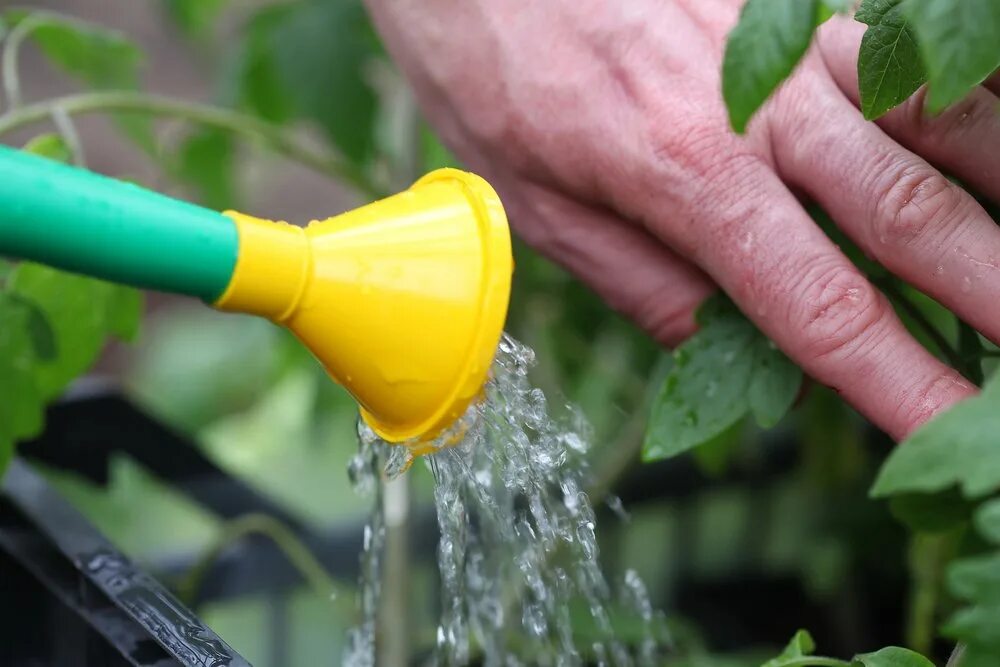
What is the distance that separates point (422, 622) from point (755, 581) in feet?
1.25

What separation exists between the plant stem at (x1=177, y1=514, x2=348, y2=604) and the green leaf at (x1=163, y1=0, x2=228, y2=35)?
501 millimetres

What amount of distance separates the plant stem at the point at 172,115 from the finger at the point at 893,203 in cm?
38

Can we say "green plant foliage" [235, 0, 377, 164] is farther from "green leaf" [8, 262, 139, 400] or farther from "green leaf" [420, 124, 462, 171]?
"green leaf" [8, 262, 139, 400]

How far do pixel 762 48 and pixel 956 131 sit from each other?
7.7 inches

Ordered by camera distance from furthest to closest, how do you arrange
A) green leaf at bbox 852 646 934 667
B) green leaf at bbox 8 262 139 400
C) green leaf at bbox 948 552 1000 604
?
green leaf at bbox 8 262 139 400, green leaf at bbox 852 646 934 667, green leaf at bbox 948 552 1000 604

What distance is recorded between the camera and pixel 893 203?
0.53 meters

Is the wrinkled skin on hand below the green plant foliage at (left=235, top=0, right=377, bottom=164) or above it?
above

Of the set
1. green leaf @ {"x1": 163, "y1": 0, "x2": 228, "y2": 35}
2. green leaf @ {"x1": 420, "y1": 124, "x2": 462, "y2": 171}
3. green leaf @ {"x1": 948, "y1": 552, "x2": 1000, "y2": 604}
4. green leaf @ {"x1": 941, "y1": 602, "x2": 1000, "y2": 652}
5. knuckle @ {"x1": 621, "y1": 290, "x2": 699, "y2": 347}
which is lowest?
green leaf @ {"x1": 420, "y1": 124, "x2": 462, "y2": 171}

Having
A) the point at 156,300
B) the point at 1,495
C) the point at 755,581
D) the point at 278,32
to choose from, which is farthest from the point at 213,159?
the point at 156,300

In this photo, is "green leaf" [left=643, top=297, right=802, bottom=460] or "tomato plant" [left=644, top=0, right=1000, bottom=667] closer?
"tomato plant" [left=644, top=0, right=1000, bottom=667]

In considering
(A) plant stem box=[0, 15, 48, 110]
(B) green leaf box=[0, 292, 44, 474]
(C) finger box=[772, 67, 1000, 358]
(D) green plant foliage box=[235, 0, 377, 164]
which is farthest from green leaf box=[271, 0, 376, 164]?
(C) finger box=[772, 67, 1000, 358]

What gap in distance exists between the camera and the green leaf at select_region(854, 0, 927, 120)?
433 millimetres

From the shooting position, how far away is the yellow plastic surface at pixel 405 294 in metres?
0.47

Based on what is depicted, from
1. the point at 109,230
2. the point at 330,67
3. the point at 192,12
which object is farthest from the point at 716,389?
the point at 192,12
